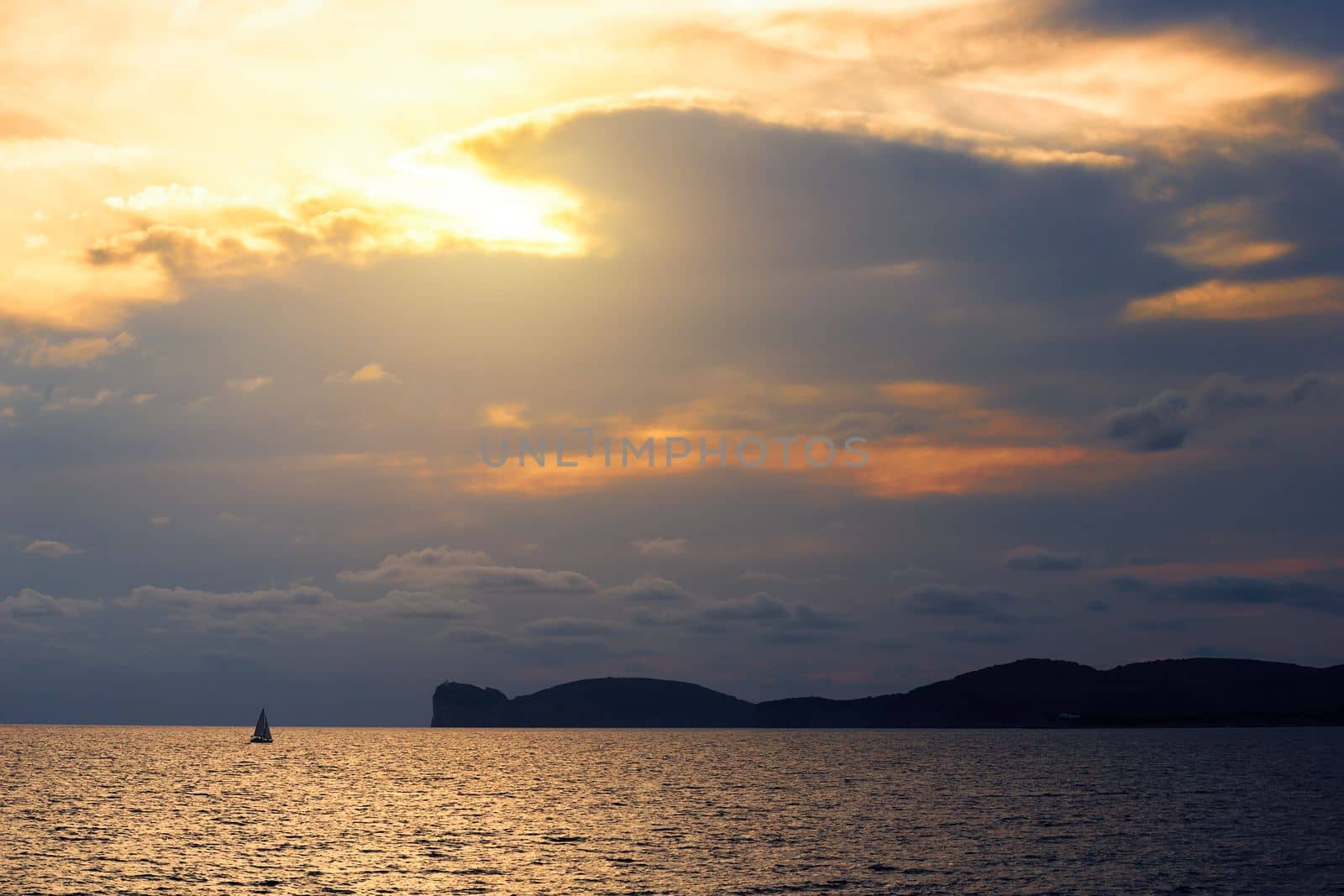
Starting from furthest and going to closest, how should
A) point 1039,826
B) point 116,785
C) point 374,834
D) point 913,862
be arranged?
point 116,785 → point 1039,826 → point 374,834 → point 913,862

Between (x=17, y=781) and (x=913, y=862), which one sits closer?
(x=913, y=862)

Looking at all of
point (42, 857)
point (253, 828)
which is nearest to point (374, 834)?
point (253, 828)

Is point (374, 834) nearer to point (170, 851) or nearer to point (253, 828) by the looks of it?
point (253, 828)

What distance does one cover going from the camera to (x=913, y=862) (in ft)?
320

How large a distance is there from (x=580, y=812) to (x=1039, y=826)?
173 feet

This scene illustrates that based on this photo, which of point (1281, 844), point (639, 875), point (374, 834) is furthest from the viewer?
point (374, 834)

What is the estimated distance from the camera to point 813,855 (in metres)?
102

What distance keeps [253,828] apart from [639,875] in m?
49.2

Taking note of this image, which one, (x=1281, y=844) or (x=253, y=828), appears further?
(x=253, y=828)

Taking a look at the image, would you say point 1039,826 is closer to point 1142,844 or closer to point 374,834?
point 1142,844

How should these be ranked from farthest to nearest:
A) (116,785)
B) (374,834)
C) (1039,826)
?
(116,785) < (1039,826) < (374,834)

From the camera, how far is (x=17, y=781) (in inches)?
7426

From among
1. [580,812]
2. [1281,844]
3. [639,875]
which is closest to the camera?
[639,875]

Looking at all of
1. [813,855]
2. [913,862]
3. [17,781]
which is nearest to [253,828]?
[813,855]
